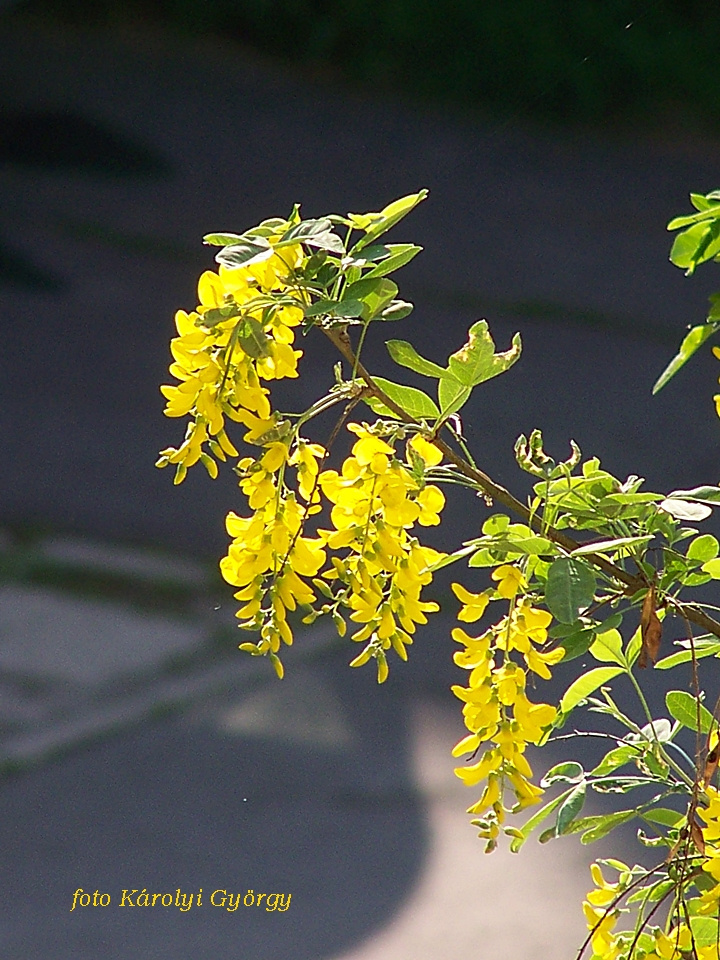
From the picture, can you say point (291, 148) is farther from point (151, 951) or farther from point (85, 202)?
point (151, 951)

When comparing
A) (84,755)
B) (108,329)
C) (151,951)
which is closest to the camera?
(151,951)

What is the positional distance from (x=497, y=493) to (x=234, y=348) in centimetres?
13

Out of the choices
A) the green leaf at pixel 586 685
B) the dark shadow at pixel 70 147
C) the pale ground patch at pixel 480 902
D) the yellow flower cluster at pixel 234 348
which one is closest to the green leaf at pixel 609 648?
the green leaf at pixel 586 685

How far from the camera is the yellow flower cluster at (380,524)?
0.54m

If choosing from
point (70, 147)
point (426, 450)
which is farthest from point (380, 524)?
point (70, 147)

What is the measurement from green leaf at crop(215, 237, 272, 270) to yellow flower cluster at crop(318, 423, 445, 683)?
0.28ft

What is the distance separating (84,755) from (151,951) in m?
0.40

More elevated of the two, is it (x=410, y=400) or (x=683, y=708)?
(x=410, y=400)

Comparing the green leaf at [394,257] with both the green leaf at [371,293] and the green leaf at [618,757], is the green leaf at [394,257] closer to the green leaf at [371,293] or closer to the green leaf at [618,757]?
the green leaf at [371,293]

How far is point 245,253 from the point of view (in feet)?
1.68

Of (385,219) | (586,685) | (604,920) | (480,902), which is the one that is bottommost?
(480,902)

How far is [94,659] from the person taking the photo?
2160 mm

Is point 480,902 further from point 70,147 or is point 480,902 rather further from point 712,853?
point 70,147

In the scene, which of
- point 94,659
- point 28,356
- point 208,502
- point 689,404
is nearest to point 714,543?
point 94,659
